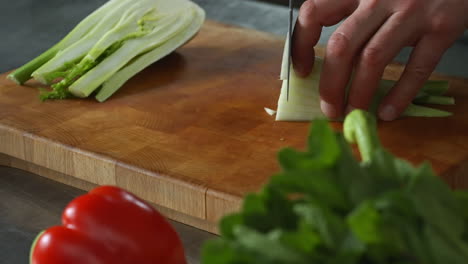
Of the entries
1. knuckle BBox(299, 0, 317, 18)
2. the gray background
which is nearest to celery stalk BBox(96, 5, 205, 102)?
the gray background

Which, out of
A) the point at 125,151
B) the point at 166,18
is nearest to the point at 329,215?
the point at 125,151

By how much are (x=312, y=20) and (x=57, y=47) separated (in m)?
0.89

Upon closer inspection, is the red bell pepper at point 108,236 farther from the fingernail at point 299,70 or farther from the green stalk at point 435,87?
the green stalk at point 435,87

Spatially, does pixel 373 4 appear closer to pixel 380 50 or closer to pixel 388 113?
pixel 380 50

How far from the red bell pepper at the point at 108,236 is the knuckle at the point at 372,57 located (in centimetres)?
85

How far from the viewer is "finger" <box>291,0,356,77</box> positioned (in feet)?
6.24

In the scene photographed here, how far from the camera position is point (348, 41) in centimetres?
181

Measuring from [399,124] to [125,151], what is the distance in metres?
0.68

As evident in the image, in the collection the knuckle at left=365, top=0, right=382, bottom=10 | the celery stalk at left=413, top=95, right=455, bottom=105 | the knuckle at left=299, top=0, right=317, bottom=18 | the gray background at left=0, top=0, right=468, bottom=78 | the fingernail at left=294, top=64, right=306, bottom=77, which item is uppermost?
the knuckle at left=365, top=0, right=382, bottom=10

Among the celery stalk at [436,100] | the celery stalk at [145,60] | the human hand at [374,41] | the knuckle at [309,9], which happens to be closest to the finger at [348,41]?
the human hand at [374,41]

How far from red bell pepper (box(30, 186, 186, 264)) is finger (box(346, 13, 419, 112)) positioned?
33.4 inches

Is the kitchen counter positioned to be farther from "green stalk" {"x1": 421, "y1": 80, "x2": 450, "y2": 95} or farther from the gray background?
"green stalk" {"x1": 421, "y1": 80, "x2": 450, "y2": 95}

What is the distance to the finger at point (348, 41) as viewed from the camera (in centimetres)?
181

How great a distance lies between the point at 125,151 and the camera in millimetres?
1783
